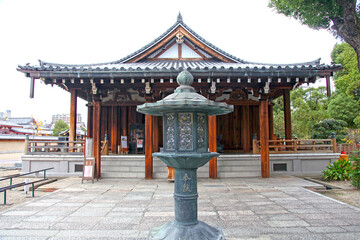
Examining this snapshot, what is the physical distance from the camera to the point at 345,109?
94.5 ft

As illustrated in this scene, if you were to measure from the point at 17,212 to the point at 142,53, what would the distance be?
10.2m

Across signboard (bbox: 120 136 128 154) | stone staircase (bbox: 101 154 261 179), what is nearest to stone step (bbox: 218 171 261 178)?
stone staircase (bbox: 101 154 261 179)

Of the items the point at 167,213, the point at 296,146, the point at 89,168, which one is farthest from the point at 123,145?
the point at 296,146

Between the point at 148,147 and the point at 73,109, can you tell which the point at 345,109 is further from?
the point at 73,109

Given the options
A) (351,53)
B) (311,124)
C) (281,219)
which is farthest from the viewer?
(311,124)

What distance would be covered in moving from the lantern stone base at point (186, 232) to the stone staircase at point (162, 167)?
6.63m

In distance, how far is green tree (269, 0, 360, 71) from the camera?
25.9 feet

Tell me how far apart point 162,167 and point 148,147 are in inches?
50.1

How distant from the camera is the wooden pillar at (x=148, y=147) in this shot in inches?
395

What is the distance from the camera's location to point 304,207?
6160mm

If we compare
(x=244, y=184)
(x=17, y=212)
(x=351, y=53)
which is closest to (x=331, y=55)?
(x=351, y=53)

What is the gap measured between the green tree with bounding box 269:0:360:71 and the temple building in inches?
54.1

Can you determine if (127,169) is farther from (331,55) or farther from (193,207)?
(331,55)

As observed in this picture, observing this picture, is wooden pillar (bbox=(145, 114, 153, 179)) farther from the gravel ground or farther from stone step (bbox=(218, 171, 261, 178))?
the gravel ground
